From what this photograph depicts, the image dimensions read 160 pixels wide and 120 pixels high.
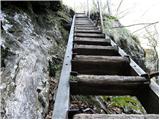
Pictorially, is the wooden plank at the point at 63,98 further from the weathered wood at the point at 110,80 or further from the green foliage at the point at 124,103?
the green foliage at the point at 124,103

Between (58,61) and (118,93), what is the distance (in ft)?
6.75

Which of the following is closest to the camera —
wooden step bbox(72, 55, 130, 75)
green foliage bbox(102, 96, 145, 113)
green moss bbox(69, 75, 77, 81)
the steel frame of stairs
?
the steel frame of stairs

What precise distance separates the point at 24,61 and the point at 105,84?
1161 mm

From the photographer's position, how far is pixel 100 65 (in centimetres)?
280

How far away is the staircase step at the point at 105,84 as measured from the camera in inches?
83.4

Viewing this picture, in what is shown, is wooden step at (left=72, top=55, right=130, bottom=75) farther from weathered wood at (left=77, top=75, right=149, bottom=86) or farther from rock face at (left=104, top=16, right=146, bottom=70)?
rock face at (left=104, top=16, right=146, bottom=70)

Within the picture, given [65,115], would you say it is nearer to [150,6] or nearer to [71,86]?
[71,86]

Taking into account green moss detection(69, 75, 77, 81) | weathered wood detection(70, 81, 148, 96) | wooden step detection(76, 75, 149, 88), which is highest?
green moss detection(69, 75, 77, 81)

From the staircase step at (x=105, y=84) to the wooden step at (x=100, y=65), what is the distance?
58 centimetres

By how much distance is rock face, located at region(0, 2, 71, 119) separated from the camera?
2195mm

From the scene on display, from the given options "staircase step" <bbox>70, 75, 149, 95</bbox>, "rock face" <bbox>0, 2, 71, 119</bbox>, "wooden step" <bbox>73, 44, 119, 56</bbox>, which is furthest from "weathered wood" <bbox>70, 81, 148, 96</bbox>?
"wooden step" <bbox>73, 44, 119, 56</bbox>

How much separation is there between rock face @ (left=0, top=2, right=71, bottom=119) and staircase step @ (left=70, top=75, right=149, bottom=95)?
55cm

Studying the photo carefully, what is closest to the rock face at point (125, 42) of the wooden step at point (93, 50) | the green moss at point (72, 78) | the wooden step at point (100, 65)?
the wooden step at point (93, 50)

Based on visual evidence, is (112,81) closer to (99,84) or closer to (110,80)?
(110,80)
